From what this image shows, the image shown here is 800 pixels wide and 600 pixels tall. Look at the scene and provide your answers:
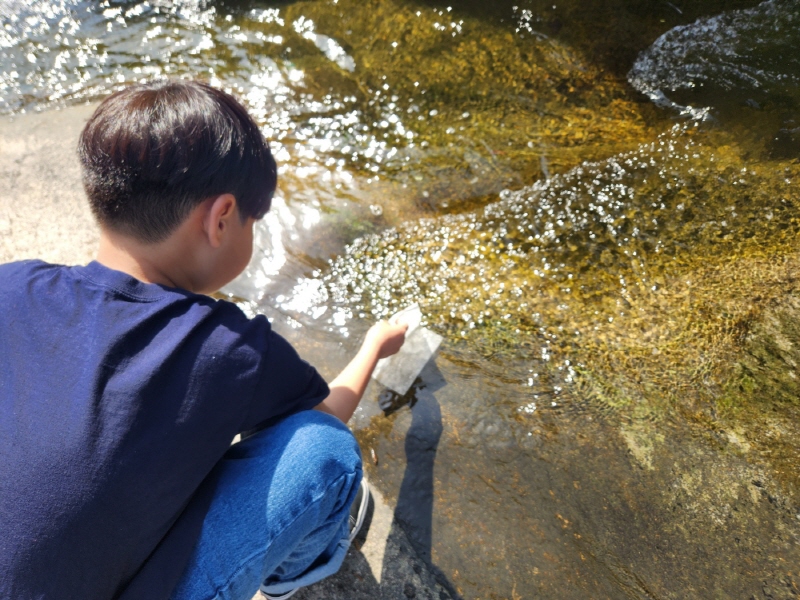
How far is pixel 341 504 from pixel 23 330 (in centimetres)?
75

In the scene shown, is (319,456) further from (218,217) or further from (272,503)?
(218,217)

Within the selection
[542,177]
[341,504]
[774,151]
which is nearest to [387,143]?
[542,177]

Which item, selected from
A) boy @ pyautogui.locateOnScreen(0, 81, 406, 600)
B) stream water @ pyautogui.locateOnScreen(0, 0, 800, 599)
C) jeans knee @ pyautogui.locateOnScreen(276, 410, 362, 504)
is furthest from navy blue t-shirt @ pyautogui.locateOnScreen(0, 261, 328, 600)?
stream water @ pyautogui.locateOnScreen(0, 0, 800, 599)

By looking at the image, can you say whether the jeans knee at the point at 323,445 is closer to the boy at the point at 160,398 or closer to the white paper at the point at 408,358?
the boy at the point at 160,398

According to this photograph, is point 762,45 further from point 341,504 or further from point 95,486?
point 95,486

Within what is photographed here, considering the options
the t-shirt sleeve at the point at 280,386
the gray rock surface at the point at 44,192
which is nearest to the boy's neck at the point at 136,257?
the t-shirt sleeve at the point at 280,386

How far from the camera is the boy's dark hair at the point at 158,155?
1125 mm

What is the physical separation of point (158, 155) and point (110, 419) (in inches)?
20.2

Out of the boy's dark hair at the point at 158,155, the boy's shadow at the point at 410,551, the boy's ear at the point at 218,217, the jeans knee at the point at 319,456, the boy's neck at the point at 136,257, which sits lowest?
the boy's shadow at the point at 410,551

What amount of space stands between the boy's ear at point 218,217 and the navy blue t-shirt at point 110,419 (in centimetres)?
17

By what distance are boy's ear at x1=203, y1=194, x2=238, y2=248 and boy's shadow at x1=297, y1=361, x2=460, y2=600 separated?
2.97 ft

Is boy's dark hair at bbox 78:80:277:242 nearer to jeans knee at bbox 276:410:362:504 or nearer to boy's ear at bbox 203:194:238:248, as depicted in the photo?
boy's ear at bbox 203:194:238:248

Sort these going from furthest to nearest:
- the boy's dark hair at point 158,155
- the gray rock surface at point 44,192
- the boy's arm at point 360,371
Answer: the gray rock surface at point 44,192, the boy's arm at point 360,371, the boy's dark hair at point 158,155

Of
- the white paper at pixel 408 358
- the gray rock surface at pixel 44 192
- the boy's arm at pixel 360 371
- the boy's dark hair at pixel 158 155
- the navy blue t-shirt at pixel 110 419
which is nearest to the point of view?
the navy blue t-shirt at pixel 110 419
